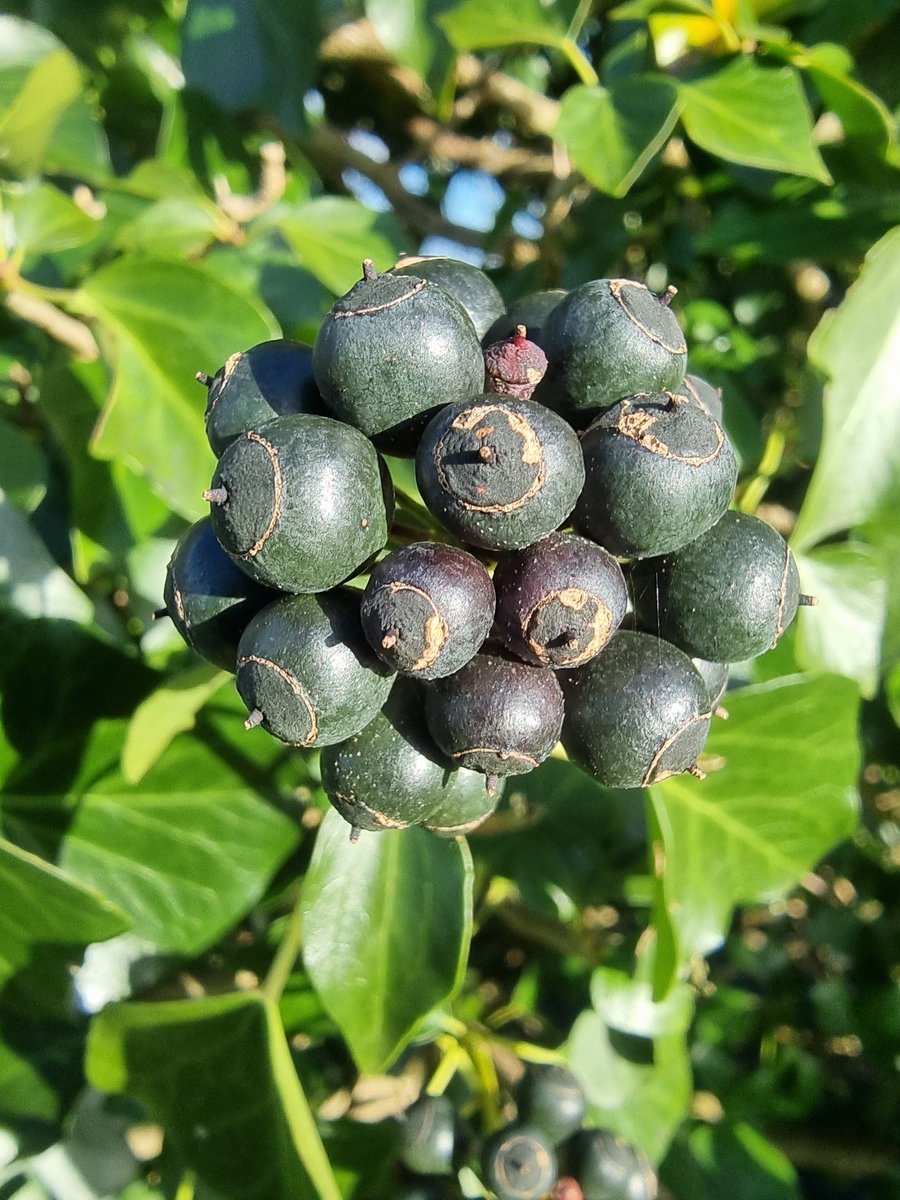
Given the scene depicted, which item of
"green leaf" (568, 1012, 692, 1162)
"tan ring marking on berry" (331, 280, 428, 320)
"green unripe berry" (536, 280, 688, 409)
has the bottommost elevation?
"green leaf" (568, 1012, 692, 1162)

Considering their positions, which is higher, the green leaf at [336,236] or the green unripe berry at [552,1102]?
the green leaf at [336,236]

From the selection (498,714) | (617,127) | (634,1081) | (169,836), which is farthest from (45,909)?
(617,127)

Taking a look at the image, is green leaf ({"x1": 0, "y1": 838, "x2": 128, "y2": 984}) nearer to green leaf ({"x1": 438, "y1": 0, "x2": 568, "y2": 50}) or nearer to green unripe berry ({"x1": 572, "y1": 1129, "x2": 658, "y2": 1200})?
green unripe berry ({"x1": 572, "y1": 1129, "x2": 658, "y2": 1200})

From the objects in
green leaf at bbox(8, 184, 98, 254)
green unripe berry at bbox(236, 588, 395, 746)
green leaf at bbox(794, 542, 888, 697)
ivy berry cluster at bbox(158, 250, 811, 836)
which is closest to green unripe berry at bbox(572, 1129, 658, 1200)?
green leaf at bbox(794, 542, 888, 697)

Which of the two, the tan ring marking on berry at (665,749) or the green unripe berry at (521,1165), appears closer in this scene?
the tan ring marking on berry at (665,749)

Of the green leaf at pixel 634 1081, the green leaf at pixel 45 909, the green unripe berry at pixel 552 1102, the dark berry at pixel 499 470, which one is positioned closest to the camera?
the dark berry at pixel 499 470

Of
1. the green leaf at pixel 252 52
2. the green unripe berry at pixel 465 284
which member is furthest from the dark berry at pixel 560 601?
the green leaf at pixel 252 52

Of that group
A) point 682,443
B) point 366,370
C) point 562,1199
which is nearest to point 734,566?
point 682,443

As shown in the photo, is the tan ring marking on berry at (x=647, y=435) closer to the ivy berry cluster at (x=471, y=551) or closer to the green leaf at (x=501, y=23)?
the ivy berry cluster at (x=471, y=551)
